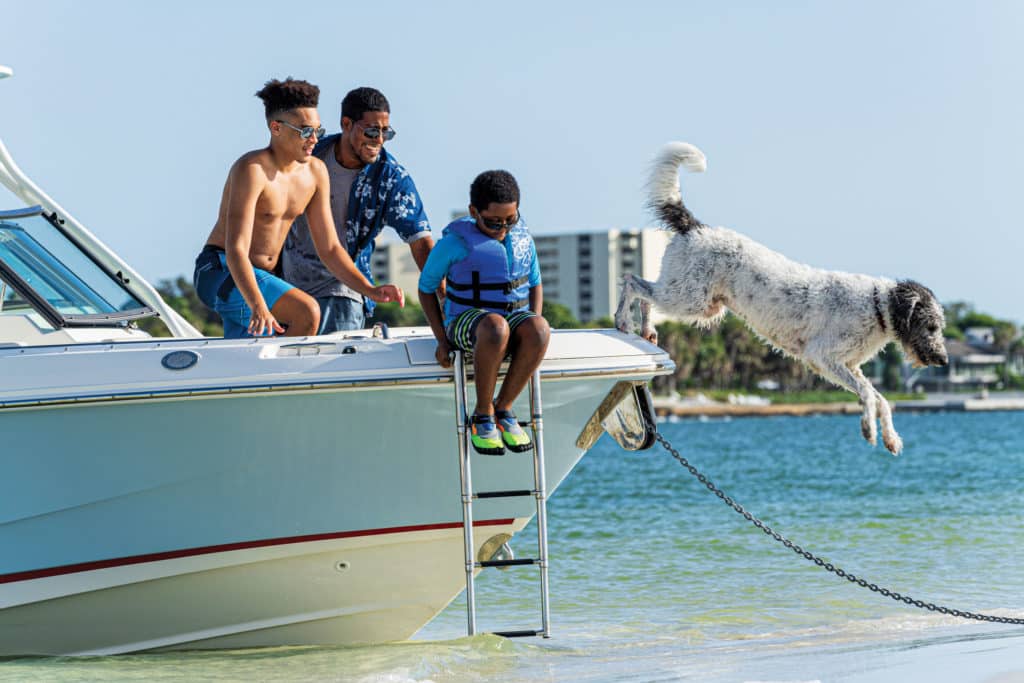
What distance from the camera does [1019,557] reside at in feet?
39.0

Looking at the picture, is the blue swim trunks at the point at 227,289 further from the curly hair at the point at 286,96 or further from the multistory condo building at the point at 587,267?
the multistory condo building at the point at 587,267

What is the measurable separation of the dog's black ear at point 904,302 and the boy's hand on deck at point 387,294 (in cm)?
220

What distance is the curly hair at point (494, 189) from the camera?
5.45m

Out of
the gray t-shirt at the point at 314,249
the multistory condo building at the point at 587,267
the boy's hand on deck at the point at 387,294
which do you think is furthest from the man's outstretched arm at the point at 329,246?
the multistory condo building at the point at 587,267

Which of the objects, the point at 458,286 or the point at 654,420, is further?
the point at 654,420

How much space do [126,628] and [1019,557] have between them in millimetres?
8381

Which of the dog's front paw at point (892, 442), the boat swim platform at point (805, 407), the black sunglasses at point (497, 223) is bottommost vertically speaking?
the boat swim platform at point (805, 407)

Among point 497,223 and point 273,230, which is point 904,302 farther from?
point 273,230

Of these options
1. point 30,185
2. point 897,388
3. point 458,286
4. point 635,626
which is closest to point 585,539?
point 635,626

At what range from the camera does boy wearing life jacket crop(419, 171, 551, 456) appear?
18.0 ft

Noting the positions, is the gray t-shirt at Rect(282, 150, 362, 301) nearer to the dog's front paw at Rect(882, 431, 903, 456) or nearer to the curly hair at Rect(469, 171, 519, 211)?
the curly hair at Rect(469, 171, 519, 211)

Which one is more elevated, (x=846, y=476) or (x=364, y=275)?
(x=364, y=275)

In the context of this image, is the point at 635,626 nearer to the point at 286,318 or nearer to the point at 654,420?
the point at 654,420

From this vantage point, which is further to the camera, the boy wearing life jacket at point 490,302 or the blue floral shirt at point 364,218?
the blue floral shirt at point 364,218
